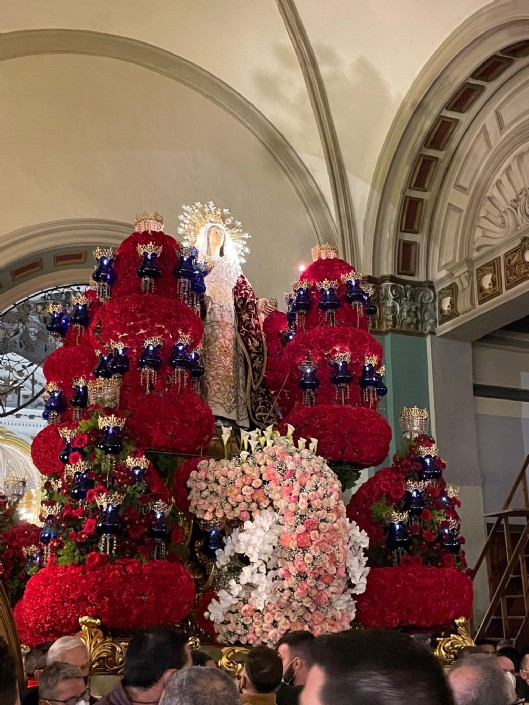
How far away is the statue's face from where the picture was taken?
7035 mm

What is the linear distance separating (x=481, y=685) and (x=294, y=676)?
136 cm

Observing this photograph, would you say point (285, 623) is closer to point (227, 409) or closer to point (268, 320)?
point (227, 409)

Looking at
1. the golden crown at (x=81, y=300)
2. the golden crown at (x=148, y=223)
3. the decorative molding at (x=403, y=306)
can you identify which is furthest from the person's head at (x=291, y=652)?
the decorative molding at (x=403, y=306)

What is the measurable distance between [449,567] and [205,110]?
7.65m

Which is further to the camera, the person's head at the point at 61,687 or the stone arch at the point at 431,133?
the stone arch at the point at 431,133

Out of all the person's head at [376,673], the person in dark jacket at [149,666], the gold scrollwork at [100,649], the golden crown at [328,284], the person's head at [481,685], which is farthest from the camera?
the golden crown at [328,284]

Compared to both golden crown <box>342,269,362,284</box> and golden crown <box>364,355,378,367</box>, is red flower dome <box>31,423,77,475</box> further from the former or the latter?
golden crown <box>342,269,362,284</box>

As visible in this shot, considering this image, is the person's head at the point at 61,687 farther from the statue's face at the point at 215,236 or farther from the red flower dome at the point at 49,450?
the statue's face at the point at 215,236

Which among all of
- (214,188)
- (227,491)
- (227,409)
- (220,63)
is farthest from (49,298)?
(227,491)

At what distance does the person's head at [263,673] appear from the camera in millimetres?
3396

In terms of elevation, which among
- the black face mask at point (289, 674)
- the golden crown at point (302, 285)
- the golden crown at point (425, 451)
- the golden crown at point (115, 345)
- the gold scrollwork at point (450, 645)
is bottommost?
the gold scrollwork at point (450, 645)

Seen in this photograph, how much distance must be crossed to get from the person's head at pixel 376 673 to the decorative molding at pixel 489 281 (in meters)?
9.57

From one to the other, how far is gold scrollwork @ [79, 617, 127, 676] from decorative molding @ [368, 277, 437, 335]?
6689mm

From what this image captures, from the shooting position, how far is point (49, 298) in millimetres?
12914
